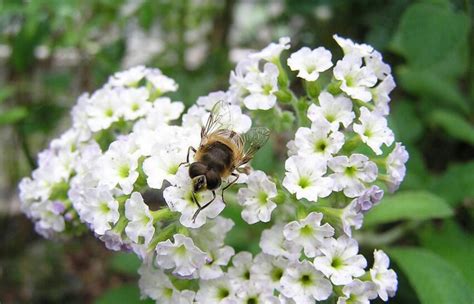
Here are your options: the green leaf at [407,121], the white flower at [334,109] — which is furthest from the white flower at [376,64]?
the green leaf at [407,121]

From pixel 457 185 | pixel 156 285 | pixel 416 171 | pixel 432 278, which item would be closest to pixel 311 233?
pixel 156 285

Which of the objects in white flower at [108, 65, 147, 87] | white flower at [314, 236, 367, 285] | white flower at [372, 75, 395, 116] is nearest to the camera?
white flower at [314, 236, 367, 285]

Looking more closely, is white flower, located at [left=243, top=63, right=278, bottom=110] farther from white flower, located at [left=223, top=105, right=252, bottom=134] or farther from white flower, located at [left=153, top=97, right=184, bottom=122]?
white flower, located at [left=153, top=97, right=184, bottom=122]

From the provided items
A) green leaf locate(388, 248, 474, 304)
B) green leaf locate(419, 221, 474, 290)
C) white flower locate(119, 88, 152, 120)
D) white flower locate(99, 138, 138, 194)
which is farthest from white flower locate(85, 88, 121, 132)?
green leaf locate(419, 221, 474, 290)

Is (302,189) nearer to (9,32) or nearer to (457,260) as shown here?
(457,260)

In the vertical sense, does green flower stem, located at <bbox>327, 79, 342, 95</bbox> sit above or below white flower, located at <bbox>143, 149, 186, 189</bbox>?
above

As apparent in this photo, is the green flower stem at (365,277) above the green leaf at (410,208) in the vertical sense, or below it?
above

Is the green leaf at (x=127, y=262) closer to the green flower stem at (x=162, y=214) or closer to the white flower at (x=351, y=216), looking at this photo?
the green flower stem at (x=162, y=214)
